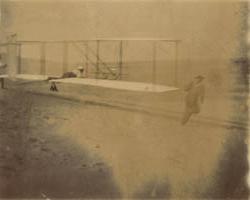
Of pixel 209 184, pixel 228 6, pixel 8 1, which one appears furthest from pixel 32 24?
pixel 209 184

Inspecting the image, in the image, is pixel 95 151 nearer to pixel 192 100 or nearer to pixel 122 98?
pixel 122 98

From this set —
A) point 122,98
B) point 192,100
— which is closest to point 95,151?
point 122,98

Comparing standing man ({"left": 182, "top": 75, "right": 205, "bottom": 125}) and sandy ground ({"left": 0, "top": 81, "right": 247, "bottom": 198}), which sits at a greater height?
standing man ({"left": 182, "top": 75, "right": 205, "bottom": 125})

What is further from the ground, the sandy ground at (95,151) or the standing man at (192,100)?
the standing man at (192,100)

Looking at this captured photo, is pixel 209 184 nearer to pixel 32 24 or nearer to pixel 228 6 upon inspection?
pixel 228 6

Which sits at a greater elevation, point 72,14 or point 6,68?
point 72,14
